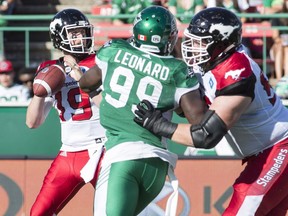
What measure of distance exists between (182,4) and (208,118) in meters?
5.43

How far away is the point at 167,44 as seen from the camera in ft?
18.3

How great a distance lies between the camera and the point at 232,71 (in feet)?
18.2

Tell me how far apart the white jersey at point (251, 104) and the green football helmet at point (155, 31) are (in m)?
0.33

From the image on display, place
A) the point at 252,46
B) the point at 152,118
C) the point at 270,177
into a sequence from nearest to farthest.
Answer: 1. the point at 152,118
2. the point at 270,177
3. the point at 252,46

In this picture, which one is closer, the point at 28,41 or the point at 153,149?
the point at 153,149

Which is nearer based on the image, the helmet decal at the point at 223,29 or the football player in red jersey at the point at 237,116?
the football player in red jersey at the point at 237,116

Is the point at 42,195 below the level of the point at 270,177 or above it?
below

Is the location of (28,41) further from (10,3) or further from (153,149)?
(153,149)

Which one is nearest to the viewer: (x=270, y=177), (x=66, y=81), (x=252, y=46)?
(x=270, y=177)

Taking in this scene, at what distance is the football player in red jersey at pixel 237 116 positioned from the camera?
5441mm

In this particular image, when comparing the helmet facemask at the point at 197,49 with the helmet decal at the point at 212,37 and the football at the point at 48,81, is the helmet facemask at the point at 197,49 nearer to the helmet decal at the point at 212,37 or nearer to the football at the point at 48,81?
the helmet decal at the point at 212,37

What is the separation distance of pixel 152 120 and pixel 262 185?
0.89 meters

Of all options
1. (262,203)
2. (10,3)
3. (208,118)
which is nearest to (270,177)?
(262,203)

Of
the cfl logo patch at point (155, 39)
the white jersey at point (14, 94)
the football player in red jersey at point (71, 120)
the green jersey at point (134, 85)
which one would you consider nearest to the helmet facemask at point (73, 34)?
the football player in red jersey at point (71, 120)
